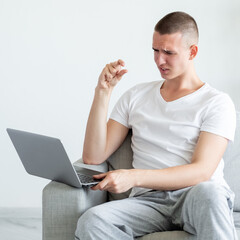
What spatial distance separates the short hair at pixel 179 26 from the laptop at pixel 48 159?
63 centimetres

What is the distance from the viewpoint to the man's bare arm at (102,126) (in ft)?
6.55

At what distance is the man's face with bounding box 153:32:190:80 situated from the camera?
6.54ft

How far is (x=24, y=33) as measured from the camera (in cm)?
312

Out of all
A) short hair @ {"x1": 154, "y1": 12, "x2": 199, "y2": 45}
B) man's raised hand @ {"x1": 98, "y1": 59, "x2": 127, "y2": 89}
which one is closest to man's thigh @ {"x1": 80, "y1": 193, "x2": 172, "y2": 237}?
man's raised hand @ {"x1": 98, "y1": 59, "x2": 127, "y2": 89}

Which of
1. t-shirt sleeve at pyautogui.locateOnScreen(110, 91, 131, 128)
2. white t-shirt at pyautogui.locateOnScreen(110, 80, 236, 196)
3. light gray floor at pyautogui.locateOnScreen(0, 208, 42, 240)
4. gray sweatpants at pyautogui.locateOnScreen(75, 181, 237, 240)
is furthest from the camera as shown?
light gray floor at pyautogui.locateOnScreen(0, 208, 42, 240)

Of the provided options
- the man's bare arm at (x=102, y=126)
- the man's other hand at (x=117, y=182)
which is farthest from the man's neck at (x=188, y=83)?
the man's other hand at (x=117, y=182)

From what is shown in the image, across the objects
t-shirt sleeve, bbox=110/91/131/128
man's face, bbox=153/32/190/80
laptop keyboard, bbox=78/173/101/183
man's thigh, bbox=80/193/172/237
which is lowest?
man's thigh, bbox=80/193/172/237

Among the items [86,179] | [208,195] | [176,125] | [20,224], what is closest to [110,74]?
[176,125]

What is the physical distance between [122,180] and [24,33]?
1682mm

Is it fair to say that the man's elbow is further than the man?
Yes

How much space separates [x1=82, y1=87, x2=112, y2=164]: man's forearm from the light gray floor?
102 centimetres

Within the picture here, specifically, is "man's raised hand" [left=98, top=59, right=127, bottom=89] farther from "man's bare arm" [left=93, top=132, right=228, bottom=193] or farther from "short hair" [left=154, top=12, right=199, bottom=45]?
"man's bare arm" [left=93, top=132, right=228, bottom=193]

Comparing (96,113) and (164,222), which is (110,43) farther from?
(164,222)

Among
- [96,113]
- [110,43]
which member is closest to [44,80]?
[110,43]
